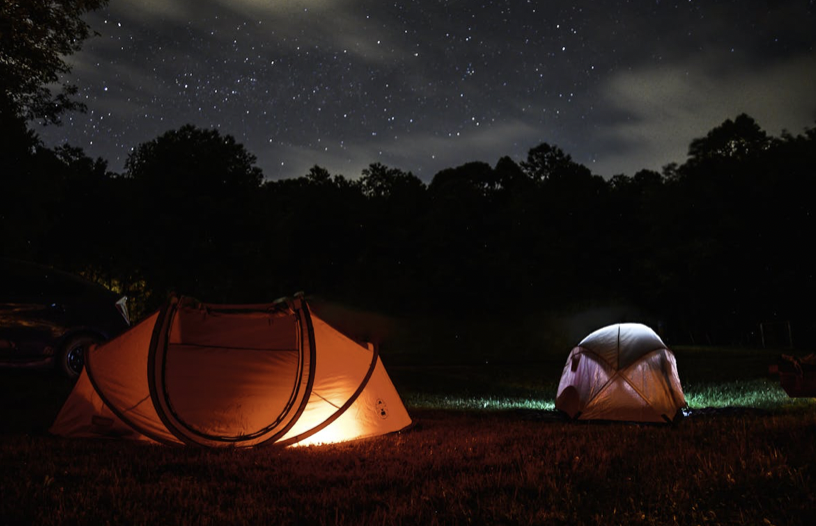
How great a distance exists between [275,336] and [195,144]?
119 feet

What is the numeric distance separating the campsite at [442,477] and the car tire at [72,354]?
170 cm

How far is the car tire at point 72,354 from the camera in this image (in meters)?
10.7

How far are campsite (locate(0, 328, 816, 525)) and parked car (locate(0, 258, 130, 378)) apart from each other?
1608 mm

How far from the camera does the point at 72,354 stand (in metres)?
10.9

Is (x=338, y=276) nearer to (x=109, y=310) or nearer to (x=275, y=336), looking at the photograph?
(x=109, y=310)

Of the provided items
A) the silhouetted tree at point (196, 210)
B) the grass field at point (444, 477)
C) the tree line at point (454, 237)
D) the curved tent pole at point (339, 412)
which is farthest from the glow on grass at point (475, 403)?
the silhouetted tree at point (196, 210)

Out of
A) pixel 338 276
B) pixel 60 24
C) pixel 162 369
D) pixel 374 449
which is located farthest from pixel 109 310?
pixel 338 276

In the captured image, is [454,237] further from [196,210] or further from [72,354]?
[72,354]

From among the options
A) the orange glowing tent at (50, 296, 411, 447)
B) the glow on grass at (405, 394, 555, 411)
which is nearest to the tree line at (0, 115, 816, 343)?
the glow on grass at (405, 394, 555, 411)

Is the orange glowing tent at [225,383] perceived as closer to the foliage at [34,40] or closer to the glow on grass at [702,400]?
the glow on grass at [702,400]

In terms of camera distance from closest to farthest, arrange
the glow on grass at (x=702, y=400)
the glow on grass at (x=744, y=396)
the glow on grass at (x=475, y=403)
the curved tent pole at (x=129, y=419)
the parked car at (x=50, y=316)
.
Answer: the curved tent pole at (x=129, y=419), the parked car at (x=50, y=316), the glow on grass at (x=744, y=396), the glow on grass at (x=702, y=400), the glow on grass at (x=475, y=403)

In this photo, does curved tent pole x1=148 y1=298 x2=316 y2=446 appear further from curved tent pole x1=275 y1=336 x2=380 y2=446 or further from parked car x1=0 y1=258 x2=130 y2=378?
parked car x1=0 y1=258 x2=130 y2=378

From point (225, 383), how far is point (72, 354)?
16.7 feet

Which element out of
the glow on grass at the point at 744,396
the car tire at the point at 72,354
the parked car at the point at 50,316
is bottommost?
the glow on grass at the point at 744,396
